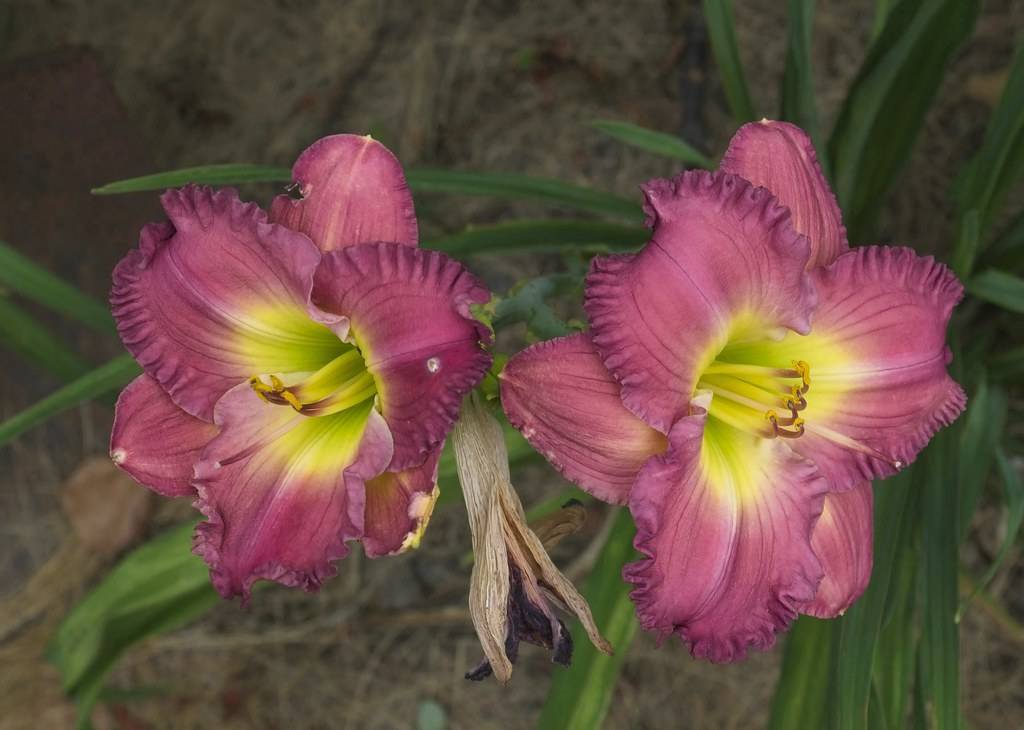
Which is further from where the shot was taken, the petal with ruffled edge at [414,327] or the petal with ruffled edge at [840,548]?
the petal with ruffled edge at [840,548]

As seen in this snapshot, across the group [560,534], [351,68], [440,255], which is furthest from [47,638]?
[440,255]

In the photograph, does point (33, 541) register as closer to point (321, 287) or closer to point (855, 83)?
point (321, 287)

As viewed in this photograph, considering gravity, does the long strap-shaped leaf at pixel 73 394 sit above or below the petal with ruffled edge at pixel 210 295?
below

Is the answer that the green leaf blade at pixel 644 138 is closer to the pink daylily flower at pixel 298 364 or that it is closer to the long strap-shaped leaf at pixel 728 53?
the long strap-shaped leaf at pixel 728 53

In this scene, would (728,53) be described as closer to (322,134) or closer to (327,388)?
(327,388)

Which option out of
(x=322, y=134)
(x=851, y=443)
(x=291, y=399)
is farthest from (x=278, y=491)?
(x=322, y=134)

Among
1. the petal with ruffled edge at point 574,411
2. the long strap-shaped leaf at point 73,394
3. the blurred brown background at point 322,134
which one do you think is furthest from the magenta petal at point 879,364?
the blurred brown background at point 322,134

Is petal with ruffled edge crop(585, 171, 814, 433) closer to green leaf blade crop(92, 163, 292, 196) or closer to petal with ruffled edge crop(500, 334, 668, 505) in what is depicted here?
petal with ruffled edge crop(500, 334, 668, 505)
